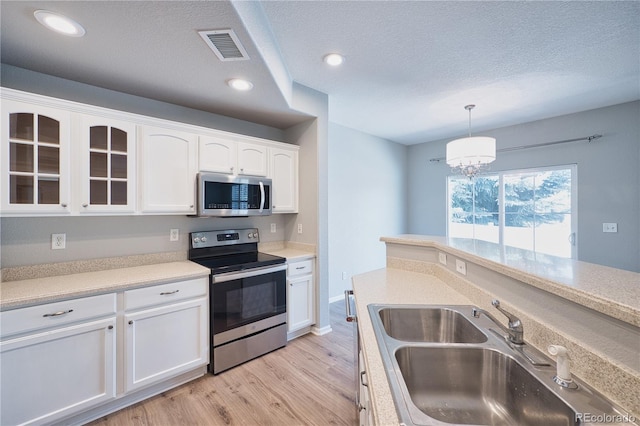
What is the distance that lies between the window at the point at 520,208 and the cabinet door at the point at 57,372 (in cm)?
451

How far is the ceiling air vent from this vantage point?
1.52 metres

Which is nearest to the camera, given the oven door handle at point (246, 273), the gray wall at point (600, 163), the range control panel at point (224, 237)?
the oven door handle at point (246, 273)

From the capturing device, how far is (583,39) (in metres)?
2.02

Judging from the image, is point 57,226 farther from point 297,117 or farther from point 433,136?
point 433,136

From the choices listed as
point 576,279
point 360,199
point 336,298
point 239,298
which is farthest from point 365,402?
point 360,199

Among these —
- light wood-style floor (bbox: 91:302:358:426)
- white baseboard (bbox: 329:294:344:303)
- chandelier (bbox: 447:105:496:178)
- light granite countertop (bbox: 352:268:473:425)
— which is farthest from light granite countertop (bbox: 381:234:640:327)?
white baseboard (bbox: 329:294:344:303)

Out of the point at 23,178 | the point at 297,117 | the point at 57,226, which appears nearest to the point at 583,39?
the point at 297,117

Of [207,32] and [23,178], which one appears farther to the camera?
[23,178]

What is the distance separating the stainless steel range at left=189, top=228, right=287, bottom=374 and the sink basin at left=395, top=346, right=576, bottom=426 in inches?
65.2

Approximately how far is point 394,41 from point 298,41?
71 centimetres

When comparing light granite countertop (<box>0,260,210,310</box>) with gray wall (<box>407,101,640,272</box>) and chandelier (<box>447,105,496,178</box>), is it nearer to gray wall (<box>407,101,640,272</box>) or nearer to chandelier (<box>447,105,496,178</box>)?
chandelier (<box>447,105,496,178</box>)

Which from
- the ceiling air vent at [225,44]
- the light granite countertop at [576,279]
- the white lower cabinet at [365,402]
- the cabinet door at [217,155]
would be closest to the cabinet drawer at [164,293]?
the cabinet door at [217,155]

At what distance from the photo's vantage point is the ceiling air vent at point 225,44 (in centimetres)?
152

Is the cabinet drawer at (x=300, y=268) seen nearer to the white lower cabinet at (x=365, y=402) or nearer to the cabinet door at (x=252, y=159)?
the cabinet door at (x=252, y=159)
